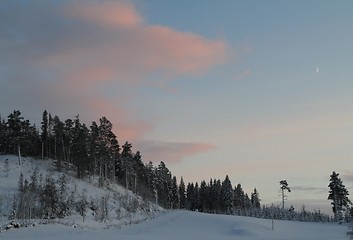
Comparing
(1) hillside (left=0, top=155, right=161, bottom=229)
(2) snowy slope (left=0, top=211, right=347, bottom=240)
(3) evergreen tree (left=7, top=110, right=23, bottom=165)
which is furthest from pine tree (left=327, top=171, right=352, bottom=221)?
(3) evergreen tree (left=7, top=110, right=23, bottom=165)

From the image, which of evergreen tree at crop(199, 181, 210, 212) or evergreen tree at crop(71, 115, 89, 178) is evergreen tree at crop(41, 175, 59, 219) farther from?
evergreen tree at crop(199, 181, 210, 212)

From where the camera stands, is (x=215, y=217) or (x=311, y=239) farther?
(x=215, y=217)

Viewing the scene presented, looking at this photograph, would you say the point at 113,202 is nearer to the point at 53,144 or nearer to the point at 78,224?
the point at 78,224

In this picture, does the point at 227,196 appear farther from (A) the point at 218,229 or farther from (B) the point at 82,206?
(B) the point at 82,206

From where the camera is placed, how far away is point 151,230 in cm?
7444

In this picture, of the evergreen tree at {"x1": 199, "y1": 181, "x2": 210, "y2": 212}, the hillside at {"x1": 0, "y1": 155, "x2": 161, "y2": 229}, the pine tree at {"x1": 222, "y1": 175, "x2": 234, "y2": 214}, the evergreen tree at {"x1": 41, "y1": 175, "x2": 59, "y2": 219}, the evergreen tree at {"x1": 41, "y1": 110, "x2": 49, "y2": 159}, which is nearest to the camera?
the evergreen tree at {"x1": 41, "y1": 175, "x2": 59, "y2": 219}

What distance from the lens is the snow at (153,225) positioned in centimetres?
6675

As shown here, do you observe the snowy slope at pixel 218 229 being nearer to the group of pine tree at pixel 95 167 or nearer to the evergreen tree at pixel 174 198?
the group of pine tree at pixel 95 167

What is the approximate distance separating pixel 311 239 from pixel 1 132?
86319 millimetres

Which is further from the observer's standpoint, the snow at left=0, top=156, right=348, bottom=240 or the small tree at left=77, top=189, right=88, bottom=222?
the small tree at left=77, top=189, right=88, bottom=222

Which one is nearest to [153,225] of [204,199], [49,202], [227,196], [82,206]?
[82,206]

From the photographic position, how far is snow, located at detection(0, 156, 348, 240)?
6675 centimetres

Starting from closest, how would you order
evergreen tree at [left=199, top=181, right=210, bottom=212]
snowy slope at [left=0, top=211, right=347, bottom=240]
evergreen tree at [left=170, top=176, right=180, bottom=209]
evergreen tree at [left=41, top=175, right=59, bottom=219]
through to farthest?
snowy slope at [left=0, top=211, right=347, bottom=240]
evergreen tree at [left=41, top=175, right=59, bottom=219]
evergreen tree at [left=170, top=176, right=180, bottom=209]
evergreen tree at [left=199, top=181, right=210, bottom=212]

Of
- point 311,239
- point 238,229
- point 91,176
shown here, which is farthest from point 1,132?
point 311,239
